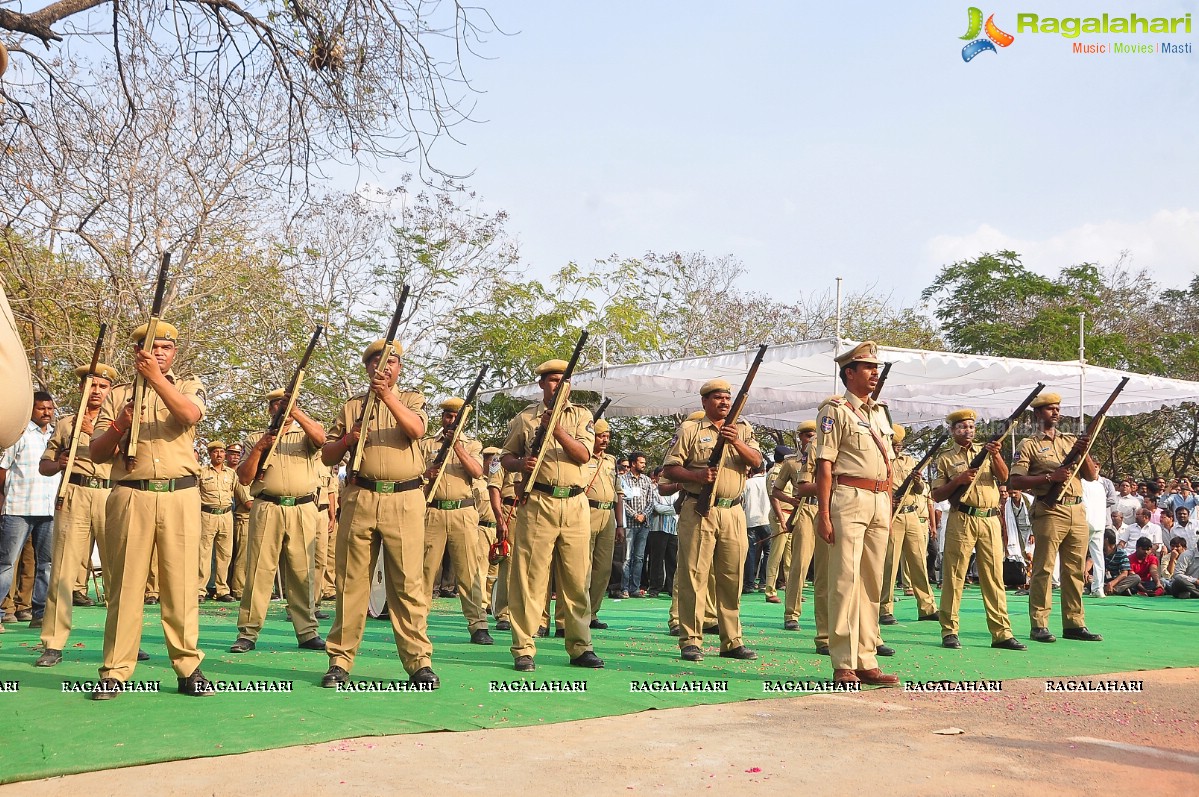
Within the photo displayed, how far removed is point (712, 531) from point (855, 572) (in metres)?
1.33

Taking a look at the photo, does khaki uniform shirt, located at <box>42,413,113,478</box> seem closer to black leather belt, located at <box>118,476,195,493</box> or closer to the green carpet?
the green carpet

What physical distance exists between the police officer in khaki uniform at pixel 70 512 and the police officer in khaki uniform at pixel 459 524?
250 centimetres

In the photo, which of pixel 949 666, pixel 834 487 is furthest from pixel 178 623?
pixel 949 666

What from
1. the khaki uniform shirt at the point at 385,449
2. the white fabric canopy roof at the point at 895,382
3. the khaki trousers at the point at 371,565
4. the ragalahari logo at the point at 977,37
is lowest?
the khaki trousers at the point at 371,565

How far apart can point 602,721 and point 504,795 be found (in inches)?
58.7

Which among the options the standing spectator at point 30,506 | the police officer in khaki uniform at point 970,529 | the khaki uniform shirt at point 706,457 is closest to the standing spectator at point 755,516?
the police officer in khaki uniform at point 970,529

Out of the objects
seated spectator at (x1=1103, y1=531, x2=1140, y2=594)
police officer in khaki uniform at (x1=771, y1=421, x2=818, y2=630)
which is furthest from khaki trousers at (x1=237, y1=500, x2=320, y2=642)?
seated spectator at (x1=1103, y1=531, x2=1140, y2=594)

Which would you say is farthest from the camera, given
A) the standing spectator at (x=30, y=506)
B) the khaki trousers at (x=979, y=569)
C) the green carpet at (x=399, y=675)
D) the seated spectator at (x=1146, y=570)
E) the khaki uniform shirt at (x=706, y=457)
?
the seated spectator at (x=1146, y=570)

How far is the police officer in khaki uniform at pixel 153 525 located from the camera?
612 cm

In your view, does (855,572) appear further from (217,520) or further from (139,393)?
(217,520)

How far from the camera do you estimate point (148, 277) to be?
16641 millimetres

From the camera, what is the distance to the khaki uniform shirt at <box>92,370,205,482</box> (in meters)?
6.16

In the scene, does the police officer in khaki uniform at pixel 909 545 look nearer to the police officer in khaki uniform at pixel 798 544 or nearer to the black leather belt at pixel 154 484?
the police officer in khaki uniform at pixel 798 544

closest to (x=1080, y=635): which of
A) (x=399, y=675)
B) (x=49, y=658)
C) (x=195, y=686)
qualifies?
(x=399, y=675)
